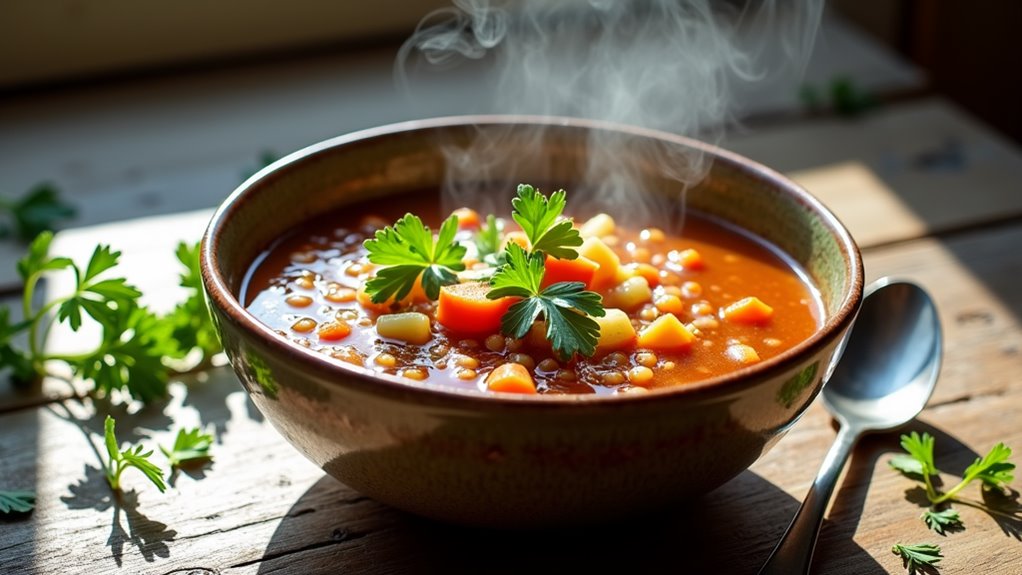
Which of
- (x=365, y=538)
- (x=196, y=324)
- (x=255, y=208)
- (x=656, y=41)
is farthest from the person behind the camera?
(x=656, y=41)

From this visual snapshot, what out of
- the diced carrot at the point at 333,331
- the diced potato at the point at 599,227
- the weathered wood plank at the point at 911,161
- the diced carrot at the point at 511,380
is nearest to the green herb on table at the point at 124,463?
the diced carrot at the point at 333,331

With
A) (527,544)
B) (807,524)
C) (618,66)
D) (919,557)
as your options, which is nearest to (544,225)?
(527,544)

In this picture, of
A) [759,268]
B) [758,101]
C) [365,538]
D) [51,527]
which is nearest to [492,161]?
[759,268]

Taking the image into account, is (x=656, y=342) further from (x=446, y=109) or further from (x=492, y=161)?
→ (x=446, y=109)

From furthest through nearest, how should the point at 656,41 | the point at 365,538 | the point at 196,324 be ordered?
the point at 656,41
the point at 196,324
the point at 365,538

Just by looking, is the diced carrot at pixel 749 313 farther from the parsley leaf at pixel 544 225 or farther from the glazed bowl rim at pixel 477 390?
the parsley leaf at pixel 544 225
